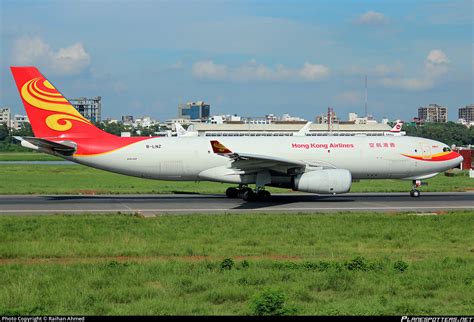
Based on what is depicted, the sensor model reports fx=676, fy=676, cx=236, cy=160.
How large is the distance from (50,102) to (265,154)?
1225 centimetres

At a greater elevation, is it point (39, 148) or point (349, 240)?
point (39, 148)

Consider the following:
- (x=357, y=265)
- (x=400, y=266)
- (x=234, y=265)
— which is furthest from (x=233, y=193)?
(x=400, y=266)

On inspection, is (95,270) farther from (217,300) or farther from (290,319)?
(290,319)

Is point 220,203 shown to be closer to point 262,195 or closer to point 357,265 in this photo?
point 262,195

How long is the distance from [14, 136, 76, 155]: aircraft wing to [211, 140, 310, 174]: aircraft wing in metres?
7.99

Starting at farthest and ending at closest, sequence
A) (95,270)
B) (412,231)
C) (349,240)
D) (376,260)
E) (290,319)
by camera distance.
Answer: (412,231) → (349,240) → (376,260) → (95,270) → (290,319)

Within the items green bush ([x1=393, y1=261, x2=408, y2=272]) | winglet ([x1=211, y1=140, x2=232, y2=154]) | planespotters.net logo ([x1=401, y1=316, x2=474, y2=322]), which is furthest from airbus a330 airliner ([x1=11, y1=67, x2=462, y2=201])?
planespotters.net logo ([x1=401, y1=316, x2=474, y2=322])

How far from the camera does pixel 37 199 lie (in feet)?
123

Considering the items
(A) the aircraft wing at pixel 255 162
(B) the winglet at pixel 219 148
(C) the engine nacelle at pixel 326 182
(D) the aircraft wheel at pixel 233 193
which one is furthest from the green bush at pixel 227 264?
(D) the aircraft wheel at pixel 233 193

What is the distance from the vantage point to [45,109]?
37.3 metres

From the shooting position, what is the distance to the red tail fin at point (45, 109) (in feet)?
122

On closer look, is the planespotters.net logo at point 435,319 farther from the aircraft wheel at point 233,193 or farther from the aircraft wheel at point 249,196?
the aircraft wheel at point 233,193

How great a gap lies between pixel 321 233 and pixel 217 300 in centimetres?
1054

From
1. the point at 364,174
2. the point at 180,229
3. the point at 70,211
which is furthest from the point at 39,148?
the point at 364,174
